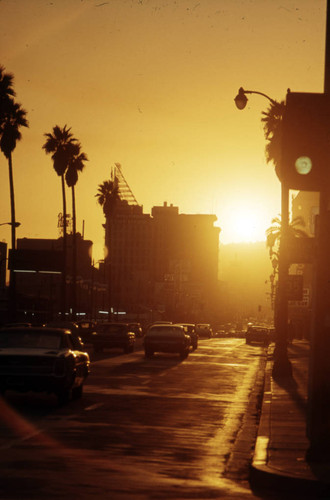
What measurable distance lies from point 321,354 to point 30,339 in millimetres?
10477

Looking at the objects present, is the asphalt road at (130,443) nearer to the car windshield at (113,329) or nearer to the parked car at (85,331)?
the car windshield at (113,329)

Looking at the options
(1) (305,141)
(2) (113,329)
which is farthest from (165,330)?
(1) (305,141)

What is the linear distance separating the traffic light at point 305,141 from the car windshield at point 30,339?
35.5ft

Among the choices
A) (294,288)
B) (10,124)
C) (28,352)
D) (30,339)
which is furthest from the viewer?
(10,124)

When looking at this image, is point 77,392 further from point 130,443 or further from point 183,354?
point 183,354

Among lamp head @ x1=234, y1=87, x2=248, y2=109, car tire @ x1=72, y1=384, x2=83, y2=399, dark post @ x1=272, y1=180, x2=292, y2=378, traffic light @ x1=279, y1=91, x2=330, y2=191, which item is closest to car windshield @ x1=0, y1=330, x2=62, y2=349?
car tire @ x1=72, y1=384, x2=83, y2=399

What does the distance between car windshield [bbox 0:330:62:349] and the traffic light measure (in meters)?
10.8

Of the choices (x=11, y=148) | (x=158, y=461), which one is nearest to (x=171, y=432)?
(x=158, y=461)

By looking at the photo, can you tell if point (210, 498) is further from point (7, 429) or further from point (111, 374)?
point (111, 374)

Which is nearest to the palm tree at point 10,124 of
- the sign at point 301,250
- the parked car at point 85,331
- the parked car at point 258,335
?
the parked car at point 85,331

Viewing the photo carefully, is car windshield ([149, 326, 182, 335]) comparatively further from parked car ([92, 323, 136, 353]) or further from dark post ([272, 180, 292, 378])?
dark post ([272, 180, 292, 378])

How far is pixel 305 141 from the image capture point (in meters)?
11.8

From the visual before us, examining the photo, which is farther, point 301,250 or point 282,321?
point 282,321

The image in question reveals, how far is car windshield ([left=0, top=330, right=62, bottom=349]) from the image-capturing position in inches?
850
